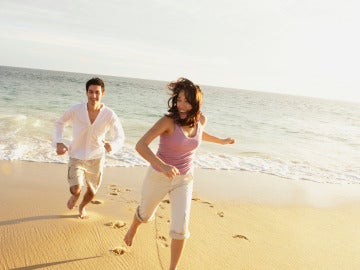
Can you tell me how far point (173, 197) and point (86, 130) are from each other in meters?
1.66

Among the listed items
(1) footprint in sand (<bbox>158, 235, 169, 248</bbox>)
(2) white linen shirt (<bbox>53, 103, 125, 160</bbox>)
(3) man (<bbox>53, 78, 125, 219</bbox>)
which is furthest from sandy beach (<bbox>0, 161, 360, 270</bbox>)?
(2) white linen shirt (<bbox>53, 103, 125, 160</bbox>)

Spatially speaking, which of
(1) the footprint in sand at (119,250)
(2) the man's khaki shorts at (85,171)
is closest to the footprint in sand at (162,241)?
(1) the footprint in sand at (119,250)

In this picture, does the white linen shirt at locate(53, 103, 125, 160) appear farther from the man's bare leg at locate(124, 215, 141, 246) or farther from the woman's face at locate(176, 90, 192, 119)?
the woman's face at locate(176, 90, 192, 119)

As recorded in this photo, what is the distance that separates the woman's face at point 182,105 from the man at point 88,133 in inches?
53.9

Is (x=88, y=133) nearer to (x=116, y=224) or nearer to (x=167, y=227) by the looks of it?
(x=116, y=224)

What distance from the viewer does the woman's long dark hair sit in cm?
319

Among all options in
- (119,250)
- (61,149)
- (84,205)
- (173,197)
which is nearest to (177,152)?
(173,197)

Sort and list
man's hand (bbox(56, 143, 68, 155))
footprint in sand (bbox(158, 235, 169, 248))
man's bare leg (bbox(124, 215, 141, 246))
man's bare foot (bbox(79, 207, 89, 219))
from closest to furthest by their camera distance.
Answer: man's bare leg (bbox(124, 215, 141, 246)), man's hand (bbox(56, 143, 68, 155)), footprint in sand (bbox(158, 235, 169, 248)), man's bare foot (bbox(79, 207, 89, 219))

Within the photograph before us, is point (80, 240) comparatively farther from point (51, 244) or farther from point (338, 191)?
point (338, 191)

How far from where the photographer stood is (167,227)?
4887mm

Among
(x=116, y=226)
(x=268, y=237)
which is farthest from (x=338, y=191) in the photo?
(x=116, y=226)

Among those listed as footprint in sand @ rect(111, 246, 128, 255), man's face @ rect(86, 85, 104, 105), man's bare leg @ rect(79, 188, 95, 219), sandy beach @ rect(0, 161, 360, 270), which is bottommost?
sandy beach @ rect(0, 161, 360, 270)

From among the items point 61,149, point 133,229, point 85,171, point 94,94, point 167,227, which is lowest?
point 167,227

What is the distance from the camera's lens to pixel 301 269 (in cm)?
412
